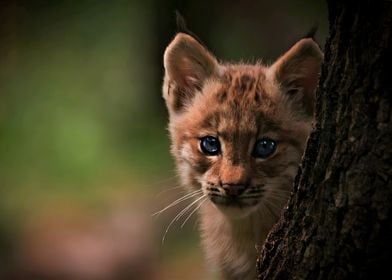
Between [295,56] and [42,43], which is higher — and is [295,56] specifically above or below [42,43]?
below

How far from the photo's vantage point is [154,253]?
9227 millimetres

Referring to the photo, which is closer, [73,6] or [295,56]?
[295,56]

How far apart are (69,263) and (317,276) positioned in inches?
243

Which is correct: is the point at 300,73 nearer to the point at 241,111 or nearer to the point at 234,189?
the point at 241,111

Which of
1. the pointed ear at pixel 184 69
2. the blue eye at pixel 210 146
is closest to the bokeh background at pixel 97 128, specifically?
the pointed ear at pixel 184 69

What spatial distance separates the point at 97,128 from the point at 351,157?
7.39 meters

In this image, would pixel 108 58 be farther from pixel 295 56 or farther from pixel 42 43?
pixel 295 56

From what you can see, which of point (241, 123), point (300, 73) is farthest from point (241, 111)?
point (300, 73)

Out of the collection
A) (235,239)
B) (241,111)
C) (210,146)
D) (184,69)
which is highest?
(184,69)

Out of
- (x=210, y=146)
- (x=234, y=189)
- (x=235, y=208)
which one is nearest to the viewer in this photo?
(x=234, y=189)

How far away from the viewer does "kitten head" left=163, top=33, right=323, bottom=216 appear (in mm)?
4430

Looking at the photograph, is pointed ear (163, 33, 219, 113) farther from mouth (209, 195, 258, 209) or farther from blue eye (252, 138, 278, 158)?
mouth (209, 195, 258, 209)

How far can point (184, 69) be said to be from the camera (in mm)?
5125

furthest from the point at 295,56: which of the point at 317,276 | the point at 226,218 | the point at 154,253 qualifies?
the point at 154,253
